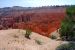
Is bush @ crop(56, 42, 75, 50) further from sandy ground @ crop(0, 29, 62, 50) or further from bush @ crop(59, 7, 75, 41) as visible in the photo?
bush @ crop(59, 7, 75, 41)

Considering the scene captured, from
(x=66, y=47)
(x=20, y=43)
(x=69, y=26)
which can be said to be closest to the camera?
(x=66, y=47)

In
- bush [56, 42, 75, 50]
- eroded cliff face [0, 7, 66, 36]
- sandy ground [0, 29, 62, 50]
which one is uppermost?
bush [56, 42, 75, 50]

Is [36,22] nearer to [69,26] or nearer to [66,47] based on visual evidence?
[69,26]

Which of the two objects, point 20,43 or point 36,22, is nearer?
point 20,43

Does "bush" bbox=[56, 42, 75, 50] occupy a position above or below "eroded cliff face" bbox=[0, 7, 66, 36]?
above

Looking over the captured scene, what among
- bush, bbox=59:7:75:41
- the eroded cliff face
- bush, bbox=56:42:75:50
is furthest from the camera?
the eroded cliff face

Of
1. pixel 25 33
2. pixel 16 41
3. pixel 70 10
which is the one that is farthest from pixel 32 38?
pixel 70 10

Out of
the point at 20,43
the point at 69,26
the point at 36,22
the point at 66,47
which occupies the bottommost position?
the point at 36,22

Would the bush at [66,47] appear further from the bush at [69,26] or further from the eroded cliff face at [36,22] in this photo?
the eroded cliff face at [36,22]

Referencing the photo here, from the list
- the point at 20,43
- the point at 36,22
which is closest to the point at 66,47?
the point at 20,43

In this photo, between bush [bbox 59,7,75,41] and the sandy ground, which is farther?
bush [bbox 59,7,75,41]

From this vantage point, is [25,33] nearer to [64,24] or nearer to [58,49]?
[64,24]

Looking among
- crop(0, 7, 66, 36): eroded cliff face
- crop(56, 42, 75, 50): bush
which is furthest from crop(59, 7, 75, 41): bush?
crop(0, 7, 66, 36): eroded cliff face

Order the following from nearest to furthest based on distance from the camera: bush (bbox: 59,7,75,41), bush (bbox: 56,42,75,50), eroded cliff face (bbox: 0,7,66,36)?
bush (bbox: 56,42,75,50), bush (bbox: 59,7,75,41), eroded cliff face (bbox: 0,7,66,36)
